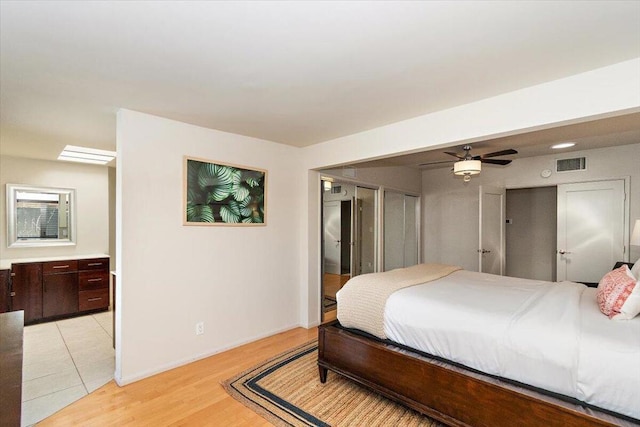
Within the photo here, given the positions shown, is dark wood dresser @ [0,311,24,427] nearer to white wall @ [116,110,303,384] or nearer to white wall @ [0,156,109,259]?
white wall @ [116,110,303,384]

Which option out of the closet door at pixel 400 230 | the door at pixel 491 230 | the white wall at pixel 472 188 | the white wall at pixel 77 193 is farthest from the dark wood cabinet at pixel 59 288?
the door at pixel 491 230

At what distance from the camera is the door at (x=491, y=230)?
15.2 ft

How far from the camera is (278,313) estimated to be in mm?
3908

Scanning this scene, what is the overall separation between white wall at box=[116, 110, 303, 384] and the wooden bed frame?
1261 mm

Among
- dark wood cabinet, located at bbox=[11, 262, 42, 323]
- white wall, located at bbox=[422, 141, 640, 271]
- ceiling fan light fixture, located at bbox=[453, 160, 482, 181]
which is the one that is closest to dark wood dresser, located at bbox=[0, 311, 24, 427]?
dark wood cabinet, located at bbox=[11, 262, 42, 323]

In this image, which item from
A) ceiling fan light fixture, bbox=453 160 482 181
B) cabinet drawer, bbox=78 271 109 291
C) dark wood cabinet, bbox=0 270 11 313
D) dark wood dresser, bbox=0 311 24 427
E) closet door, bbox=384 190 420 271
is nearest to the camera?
dark wood dresser, bbox=0 311 24 427

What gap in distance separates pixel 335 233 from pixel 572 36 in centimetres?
338

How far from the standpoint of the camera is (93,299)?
15.3 ft

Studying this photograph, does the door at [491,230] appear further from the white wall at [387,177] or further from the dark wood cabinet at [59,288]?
the dark wood cabinet at [59,288]

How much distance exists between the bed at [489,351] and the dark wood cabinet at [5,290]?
13.4 feet

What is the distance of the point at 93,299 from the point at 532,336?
553 cm

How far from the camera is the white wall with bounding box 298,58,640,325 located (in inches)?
76.0

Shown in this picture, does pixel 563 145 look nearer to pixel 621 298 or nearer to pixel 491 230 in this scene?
pixel 491 230

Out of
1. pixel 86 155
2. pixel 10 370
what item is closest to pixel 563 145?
pixel 10 370
